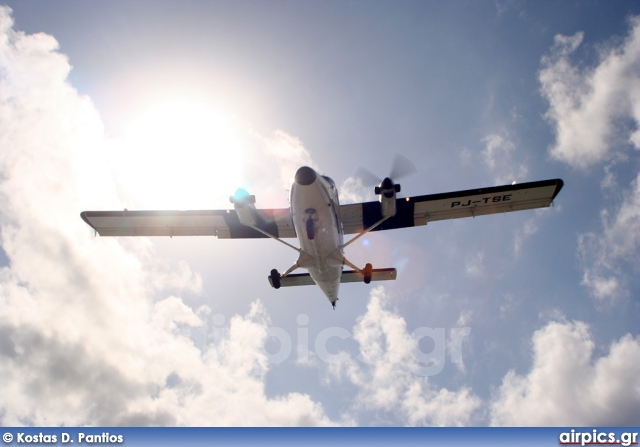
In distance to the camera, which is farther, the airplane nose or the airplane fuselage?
the airplane fuselage

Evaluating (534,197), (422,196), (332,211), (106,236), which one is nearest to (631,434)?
(534,197)

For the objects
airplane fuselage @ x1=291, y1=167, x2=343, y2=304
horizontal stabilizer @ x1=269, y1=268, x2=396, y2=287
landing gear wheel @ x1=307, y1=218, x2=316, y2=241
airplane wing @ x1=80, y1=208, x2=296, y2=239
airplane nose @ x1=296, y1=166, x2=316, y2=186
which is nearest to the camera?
airplane nose @ x1=296, y1=166, x2=316, y2=186

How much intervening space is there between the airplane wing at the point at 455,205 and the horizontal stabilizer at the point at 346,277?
2191 mm

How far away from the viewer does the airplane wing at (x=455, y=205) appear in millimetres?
14750

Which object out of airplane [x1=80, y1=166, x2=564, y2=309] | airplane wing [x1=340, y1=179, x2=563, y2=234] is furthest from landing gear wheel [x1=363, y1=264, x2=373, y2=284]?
airplane wing [x1=340, y1=179, x2=563, y2=234]

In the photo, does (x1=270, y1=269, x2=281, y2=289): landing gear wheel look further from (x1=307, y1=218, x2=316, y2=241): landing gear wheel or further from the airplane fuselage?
(x1=307, y1=218, x2=316, y2=241): landing gear wheel

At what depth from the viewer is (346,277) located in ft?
52.9

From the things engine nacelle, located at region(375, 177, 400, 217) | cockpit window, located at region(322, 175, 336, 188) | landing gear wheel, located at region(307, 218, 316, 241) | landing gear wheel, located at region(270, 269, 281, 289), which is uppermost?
cockpit window, located at region(322, 175, 336, 188)

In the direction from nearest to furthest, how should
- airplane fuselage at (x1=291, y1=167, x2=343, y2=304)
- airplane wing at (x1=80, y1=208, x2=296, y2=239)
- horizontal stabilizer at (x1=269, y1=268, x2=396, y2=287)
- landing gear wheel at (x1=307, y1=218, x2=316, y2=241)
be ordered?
1. airplane fuselage at (x1=291, y1=167, x2=343, y2=304)
2. landing gear wheel at (x1=307, y1=218, x2=316, y2=241)
3. horizontal stabilizer at (x1=269, y1=268, x2=396, y2=287)
4. airplane wing at (x1=80, y1=208, x2=296, y2=239)

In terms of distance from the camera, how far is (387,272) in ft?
50.8

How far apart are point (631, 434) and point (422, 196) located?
33.3 feet

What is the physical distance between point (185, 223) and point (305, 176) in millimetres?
7847

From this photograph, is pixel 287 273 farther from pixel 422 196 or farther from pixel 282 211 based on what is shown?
pixel 422 196

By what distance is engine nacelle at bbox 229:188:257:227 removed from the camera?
1306 cm
